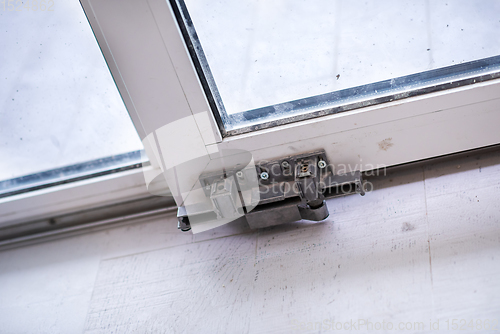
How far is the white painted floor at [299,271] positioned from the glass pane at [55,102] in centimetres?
20

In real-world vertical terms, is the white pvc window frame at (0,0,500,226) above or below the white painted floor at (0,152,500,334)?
above

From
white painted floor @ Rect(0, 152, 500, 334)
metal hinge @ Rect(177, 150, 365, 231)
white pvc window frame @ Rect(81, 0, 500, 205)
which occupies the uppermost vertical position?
white pvc window frame @ Rect(81, 0, 500, 205)

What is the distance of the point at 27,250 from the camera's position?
3.38 feet

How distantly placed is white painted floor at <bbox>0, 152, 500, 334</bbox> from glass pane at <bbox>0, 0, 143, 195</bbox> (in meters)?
0.20

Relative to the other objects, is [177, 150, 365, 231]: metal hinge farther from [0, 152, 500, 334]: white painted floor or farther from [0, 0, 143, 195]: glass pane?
[0, 0, 143, 195]: glass pane

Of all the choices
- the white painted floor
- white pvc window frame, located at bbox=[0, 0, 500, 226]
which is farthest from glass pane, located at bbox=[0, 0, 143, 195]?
the white painted floor

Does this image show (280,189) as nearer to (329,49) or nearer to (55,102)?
(329,49)

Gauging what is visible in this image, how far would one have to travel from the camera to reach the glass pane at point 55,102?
0.79 metres

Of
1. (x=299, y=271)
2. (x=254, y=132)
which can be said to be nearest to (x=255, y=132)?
(x=254, y=132)

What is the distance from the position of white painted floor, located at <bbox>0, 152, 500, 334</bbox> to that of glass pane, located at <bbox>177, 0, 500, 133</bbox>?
0.22m

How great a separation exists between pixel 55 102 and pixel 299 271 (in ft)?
2.09

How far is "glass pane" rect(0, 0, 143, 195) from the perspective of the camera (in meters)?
0.79

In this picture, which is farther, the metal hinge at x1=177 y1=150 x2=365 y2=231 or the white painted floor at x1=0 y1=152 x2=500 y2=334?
the metal hinge at x1=177 y1=150 x2=365 y2=231

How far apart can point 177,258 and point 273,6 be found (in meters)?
0.56
